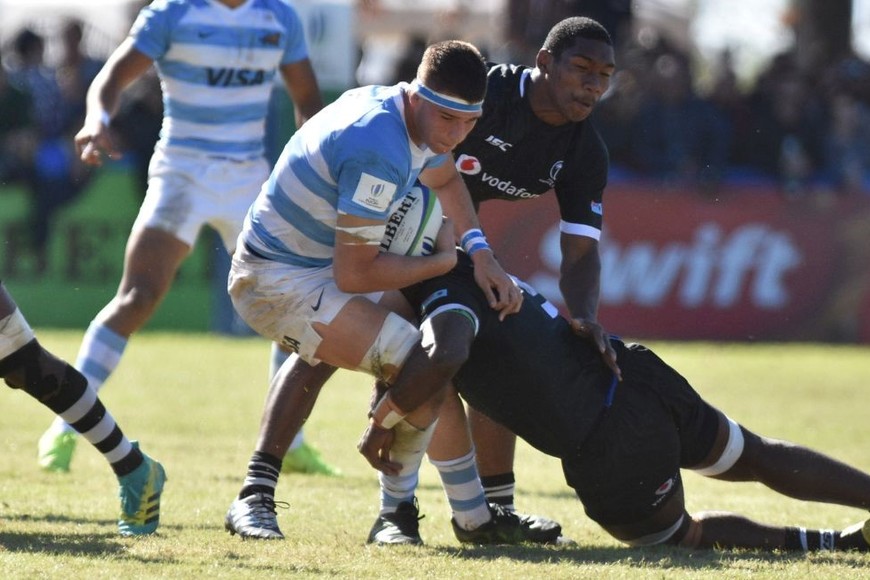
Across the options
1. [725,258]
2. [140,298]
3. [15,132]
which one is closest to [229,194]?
[140,298]

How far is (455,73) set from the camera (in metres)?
5.38

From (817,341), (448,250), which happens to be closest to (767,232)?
(817,341)

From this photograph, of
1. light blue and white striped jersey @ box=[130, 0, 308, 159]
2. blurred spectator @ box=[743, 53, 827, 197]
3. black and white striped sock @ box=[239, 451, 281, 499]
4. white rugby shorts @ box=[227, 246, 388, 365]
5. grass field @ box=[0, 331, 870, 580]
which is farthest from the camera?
blurred spectator @ box=[743, 53, 827, 197]

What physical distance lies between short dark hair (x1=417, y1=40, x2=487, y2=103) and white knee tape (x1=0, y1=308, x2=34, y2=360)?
173 cm

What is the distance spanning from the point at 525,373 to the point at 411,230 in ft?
2.18

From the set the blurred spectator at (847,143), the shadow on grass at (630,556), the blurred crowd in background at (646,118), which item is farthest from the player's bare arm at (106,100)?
the blurred spectator at (847,143)

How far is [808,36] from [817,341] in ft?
23.7

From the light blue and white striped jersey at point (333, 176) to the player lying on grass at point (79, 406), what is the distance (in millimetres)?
865

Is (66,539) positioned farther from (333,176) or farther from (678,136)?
(678,136)

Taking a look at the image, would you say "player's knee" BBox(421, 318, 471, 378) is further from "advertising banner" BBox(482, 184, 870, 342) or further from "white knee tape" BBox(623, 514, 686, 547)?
"advertising banner" BBox(482, 184, 870, 342)

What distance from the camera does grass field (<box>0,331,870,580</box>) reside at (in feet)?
17.1

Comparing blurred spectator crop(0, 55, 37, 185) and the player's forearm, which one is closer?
the player's forearm

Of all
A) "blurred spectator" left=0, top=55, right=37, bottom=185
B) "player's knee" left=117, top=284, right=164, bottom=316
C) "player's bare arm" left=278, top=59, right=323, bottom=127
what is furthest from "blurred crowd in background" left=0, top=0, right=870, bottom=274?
"player's knee" left=117, top=284, right=164, bottom=316

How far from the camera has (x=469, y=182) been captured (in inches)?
271
